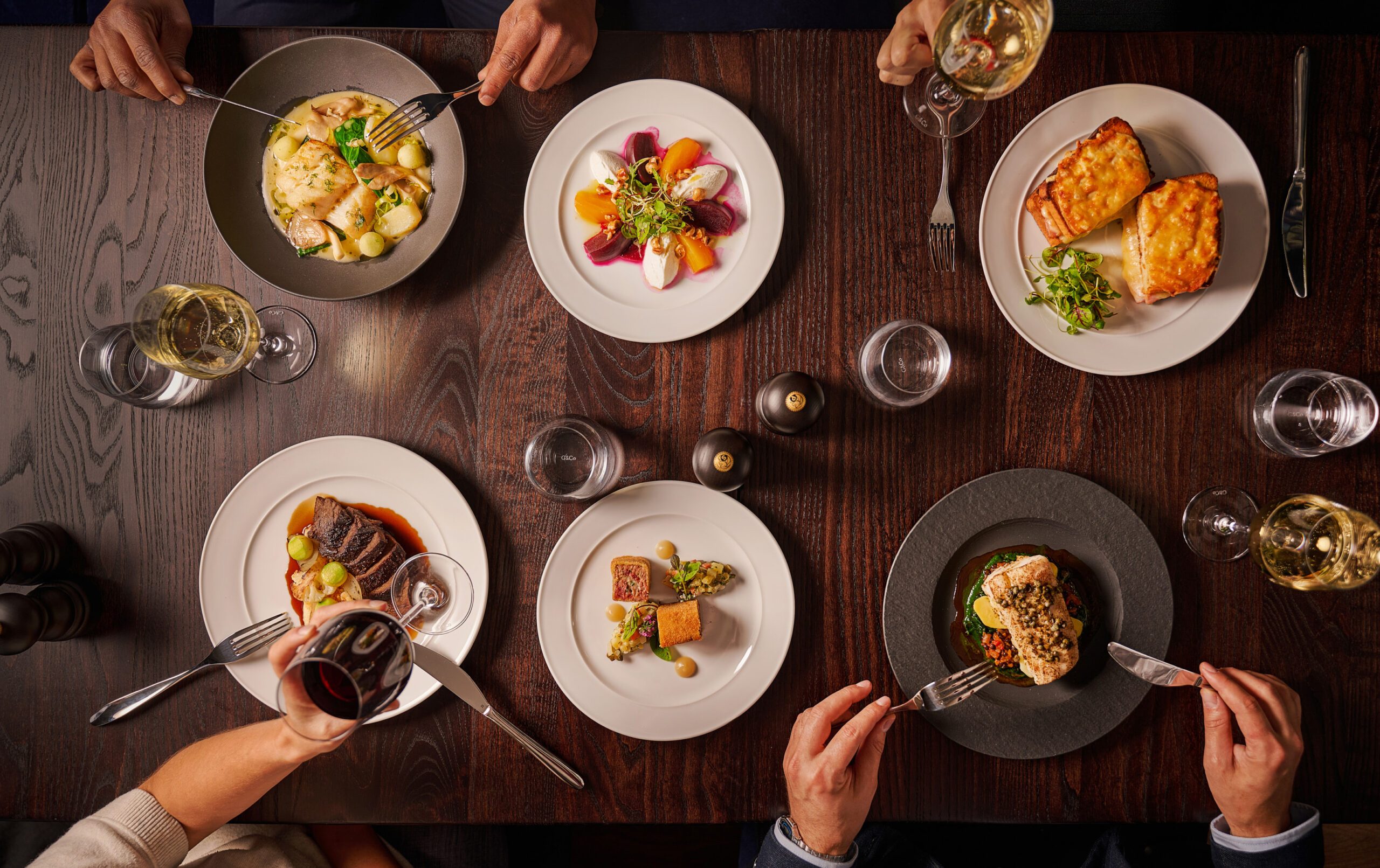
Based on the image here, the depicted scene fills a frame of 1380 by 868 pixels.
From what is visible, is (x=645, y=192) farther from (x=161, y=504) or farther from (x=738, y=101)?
(x=161, y=504)

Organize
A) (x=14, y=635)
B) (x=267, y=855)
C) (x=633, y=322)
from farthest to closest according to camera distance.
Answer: (x=267, y=855) < (x=633, y=322) < (x=14, y=635)

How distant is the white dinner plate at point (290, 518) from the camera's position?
71.6 inches

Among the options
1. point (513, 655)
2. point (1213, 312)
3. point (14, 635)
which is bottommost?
point (513, 655)

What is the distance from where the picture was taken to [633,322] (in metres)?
1.82

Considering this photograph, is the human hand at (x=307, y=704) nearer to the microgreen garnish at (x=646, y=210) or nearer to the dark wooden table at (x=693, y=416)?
the dark wooden table at (x=693, y=416)

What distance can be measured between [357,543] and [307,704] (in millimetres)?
466

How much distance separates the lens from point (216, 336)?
178cm

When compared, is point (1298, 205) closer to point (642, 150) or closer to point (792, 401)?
point (792, 401)

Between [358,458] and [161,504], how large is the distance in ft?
1.86

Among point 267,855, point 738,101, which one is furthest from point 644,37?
point 267,855

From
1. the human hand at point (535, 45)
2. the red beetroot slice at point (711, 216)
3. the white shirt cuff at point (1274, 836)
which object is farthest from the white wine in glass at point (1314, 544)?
the human hand at point (535, 45)

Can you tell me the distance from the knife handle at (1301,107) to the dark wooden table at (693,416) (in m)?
0.03

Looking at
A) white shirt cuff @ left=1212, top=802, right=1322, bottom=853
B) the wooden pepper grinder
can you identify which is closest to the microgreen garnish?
the wooden pepper grinder

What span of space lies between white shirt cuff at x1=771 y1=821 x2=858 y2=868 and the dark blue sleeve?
3.18ft
